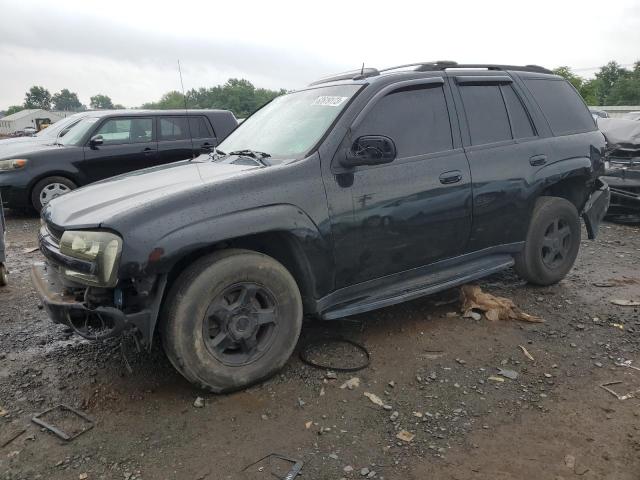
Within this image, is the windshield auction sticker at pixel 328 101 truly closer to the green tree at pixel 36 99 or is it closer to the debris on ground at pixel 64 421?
the debris on ground at pixel 64 421

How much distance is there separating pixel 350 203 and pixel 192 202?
1.01 m

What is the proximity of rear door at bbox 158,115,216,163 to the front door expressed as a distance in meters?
5.75

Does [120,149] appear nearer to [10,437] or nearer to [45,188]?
[45,188]

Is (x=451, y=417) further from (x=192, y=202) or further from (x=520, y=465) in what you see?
(x=192, y=202)

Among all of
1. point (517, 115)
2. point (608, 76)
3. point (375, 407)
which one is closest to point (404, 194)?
point (375, 407)

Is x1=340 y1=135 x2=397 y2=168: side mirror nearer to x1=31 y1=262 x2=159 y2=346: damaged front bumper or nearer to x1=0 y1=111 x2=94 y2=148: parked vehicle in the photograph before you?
x1=31 y1=262 x2=159 y2=346: damaged front bumper

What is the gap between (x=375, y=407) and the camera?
3.00 meters

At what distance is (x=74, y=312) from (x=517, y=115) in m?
3.65

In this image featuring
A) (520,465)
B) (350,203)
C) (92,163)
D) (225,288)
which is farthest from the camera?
(92,163)

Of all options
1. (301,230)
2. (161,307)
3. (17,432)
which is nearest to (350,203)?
(301,230)

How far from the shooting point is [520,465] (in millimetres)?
2486

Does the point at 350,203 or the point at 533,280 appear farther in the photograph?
the point at 533,280

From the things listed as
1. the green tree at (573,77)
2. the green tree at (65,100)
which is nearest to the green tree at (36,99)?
the green tree at (65,100)

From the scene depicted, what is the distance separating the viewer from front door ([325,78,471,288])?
3.35 m
